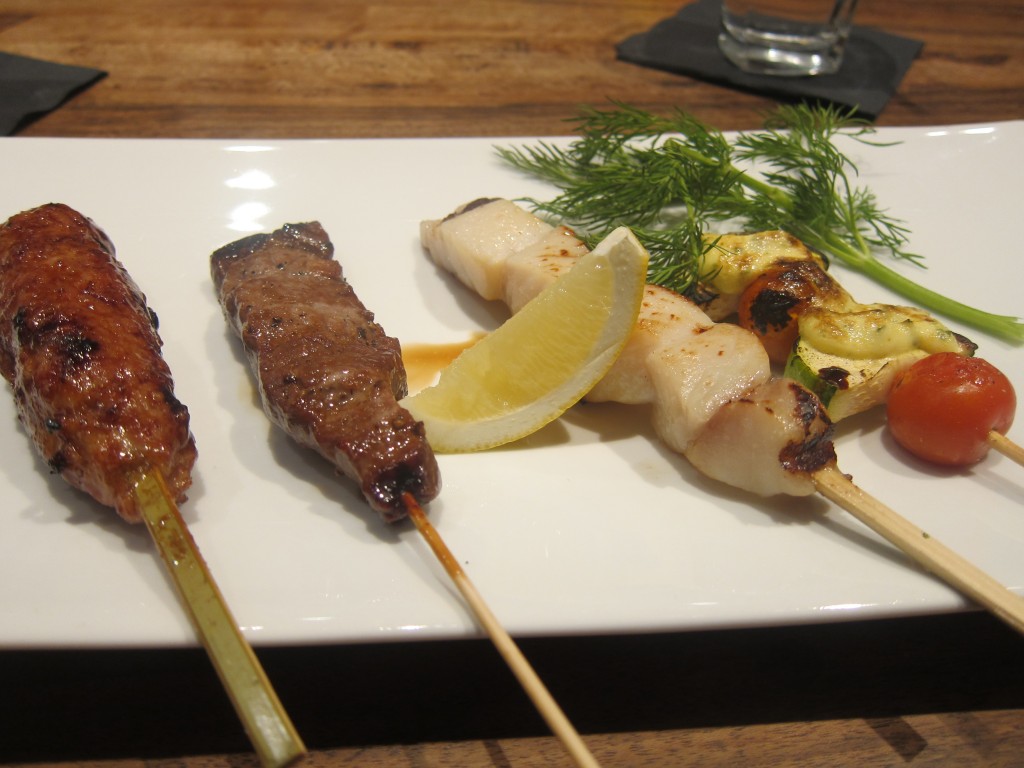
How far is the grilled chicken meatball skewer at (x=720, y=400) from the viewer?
1.96 m

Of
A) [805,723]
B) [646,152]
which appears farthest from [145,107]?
[805,723]

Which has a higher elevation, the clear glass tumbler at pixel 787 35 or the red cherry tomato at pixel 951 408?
the clear glass tumbler at pixel 787 35

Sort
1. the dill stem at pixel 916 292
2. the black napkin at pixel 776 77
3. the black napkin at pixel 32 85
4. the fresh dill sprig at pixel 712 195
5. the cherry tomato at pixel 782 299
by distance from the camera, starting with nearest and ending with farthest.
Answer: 1. the cherry tomato at pixel 782 299
2. the dill stem at pixel 916 292
3. the fresh dill sprig at pixel 712 195
4. the black napkin at pixel 32 85
5. the black napkin at pixel 776 77

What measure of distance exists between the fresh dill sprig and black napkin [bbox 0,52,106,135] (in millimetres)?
2644

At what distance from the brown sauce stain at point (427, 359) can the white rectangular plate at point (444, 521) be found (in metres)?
0.05

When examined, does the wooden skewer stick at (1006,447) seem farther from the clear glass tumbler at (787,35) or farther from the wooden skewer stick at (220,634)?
the clear glass tumbler at (787,35)

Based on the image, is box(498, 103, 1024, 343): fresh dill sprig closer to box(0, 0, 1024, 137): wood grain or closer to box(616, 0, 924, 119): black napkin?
box(0, 0, 1024, 137): wood grain

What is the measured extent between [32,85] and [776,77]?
4363 millimetres

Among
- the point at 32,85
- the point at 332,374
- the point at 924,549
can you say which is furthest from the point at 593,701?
the point at 32,85

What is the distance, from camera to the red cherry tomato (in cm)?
225

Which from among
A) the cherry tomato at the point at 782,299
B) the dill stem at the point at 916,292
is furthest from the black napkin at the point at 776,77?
the cherry tomato at the point at 782,299

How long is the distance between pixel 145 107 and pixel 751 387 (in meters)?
3.92

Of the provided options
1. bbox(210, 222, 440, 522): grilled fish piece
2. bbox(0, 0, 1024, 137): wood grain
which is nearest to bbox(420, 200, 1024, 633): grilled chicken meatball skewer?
bbox(210, 222, 440, 522): grilled fish piece

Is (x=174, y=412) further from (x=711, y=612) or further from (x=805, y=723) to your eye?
(x=805, y=723)
